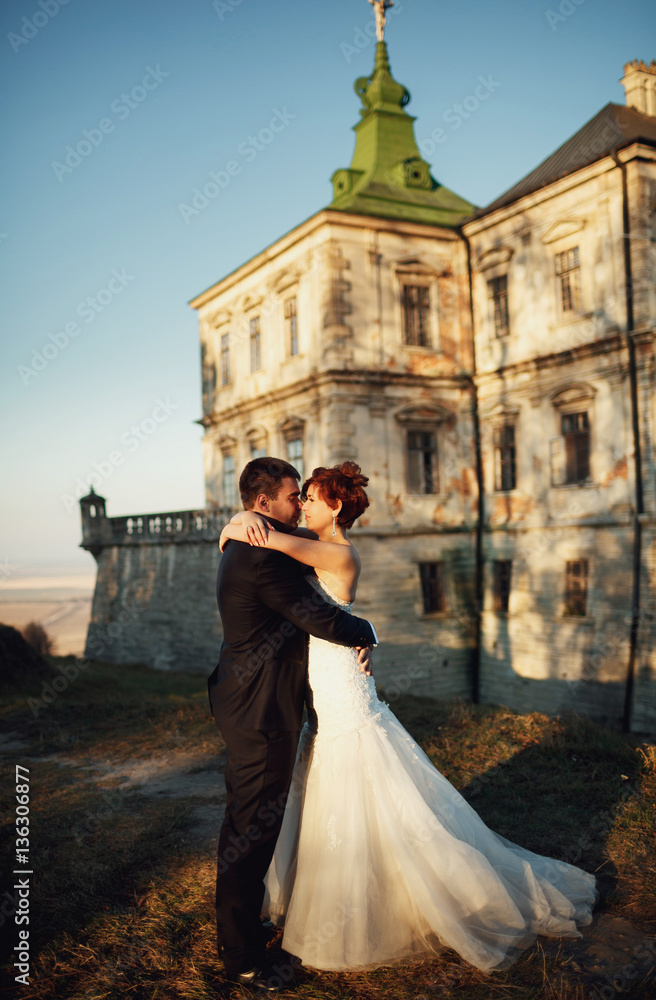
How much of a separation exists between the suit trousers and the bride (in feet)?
0.79

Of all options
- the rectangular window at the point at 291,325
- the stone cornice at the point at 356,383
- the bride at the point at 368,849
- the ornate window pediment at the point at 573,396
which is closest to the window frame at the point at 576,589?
the ornate window pediment at the point at 573,396

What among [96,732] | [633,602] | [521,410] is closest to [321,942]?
[96,732]

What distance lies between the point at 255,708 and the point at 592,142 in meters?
20.2

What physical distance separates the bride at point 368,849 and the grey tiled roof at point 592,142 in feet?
55.3

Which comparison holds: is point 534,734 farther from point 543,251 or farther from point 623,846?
point 543,251

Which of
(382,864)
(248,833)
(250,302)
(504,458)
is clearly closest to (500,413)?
(504,458)

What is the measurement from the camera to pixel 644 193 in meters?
16.5

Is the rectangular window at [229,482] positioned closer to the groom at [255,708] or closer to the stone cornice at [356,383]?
the stone cornice at [356,383]

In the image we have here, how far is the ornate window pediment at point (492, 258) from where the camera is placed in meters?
19.7

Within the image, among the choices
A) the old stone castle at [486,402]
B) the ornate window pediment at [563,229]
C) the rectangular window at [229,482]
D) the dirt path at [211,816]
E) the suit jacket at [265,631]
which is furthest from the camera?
the rectangular window at [229,482]

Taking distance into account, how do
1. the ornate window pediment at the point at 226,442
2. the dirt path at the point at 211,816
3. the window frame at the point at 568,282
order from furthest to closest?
the ornate window pediment at the point at 226,442, the window frame at the point at 568,282, the dirt path at the point at 211,816

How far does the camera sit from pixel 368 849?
136 inches

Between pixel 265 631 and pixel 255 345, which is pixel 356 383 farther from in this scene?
pixel 265 631

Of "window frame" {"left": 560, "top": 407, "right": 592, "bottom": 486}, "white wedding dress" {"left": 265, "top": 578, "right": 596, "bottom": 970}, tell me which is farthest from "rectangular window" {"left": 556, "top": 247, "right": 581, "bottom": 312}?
"white wedding dress" {"left": 265, "top": 578, "right": 596, "bottom": 970}
